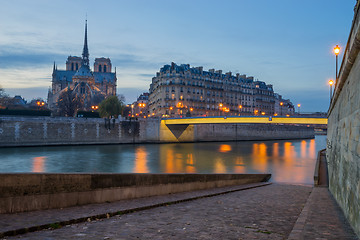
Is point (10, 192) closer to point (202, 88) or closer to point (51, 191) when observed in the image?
point (51, 191)

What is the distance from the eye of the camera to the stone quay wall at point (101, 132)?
53000mm

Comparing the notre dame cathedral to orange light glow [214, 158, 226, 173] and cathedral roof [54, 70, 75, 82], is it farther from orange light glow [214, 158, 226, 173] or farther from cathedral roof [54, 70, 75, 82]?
orange light glow [214, 158, 226, 173]

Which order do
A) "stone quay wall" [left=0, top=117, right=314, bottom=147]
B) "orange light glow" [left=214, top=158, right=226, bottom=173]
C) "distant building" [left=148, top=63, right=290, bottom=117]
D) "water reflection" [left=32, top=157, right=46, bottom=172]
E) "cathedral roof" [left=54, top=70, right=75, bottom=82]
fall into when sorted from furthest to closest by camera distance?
"cathedral roof" [left=54, top=70, right=75, bottom=82]
"distant building" [left=148, top=63, right=290, bottom=117]
"stone quay wall" [left=0, top=117, right=314, bottom=147]
"orange light glow" [left=214, top=158, right=226, bottom=173]
"water reflection" [left=32, top=157, right=46, bottom=172]

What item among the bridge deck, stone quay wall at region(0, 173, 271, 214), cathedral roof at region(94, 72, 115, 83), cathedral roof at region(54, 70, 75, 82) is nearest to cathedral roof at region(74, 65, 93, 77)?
cathedral roof at region(94, 72, 115, 83)

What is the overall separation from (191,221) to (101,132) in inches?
2242

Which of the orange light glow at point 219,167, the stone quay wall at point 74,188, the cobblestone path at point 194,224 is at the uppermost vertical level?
the stone quay wall at point 74,188

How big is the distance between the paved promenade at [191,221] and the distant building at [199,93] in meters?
70.3

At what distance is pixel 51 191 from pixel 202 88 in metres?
93.2

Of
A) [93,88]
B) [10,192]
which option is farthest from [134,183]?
[93,88]

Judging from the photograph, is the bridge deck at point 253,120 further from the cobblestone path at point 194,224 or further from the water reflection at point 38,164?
the cobblestone path at point 194,224

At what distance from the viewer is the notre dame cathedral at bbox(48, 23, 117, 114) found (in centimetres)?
12669

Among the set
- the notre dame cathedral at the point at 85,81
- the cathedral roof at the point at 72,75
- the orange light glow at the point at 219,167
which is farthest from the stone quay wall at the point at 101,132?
the cathedral roof at the point at 72,75

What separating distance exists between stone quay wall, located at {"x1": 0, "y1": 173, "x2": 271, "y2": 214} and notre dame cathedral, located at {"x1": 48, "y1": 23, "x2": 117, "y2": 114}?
109 metres

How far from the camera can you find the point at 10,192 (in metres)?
7.82
